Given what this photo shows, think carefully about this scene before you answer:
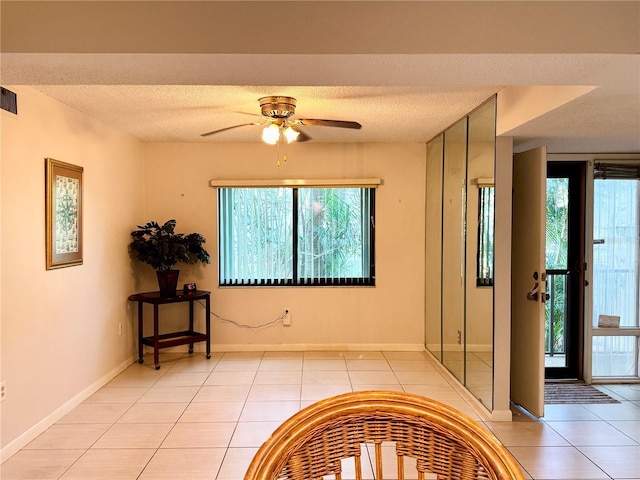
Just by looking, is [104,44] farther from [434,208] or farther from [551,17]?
[434,208]

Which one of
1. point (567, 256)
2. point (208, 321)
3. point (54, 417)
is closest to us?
point (54, 417)

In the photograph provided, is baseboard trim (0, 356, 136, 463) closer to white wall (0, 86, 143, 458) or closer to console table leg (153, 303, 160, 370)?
white wall (0, 86, 143, 458)

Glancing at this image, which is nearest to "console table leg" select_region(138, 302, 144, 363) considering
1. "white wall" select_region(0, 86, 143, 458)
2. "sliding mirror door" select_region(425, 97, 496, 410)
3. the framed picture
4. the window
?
"white wall" select_region(0, 86, 143, 458)

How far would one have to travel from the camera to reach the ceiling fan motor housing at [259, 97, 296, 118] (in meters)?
3.22

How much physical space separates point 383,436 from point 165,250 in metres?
3.74

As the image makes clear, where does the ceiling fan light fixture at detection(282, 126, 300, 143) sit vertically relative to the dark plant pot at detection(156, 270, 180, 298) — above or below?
above

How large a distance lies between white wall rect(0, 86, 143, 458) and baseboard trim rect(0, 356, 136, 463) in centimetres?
1

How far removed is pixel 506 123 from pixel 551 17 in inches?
53.8

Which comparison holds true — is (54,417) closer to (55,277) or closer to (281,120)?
(55,277)

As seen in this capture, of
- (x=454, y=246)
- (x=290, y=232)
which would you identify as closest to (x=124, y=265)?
(x=290, y=232)

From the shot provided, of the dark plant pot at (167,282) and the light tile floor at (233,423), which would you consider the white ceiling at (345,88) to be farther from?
the light tile floor at (233,423)

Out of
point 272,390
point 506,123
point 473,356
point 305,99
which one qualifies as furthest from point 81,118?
point 473,356

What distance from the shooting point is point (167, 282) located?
4570 millimetres

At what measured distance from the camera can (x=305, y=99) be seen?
131 inches
